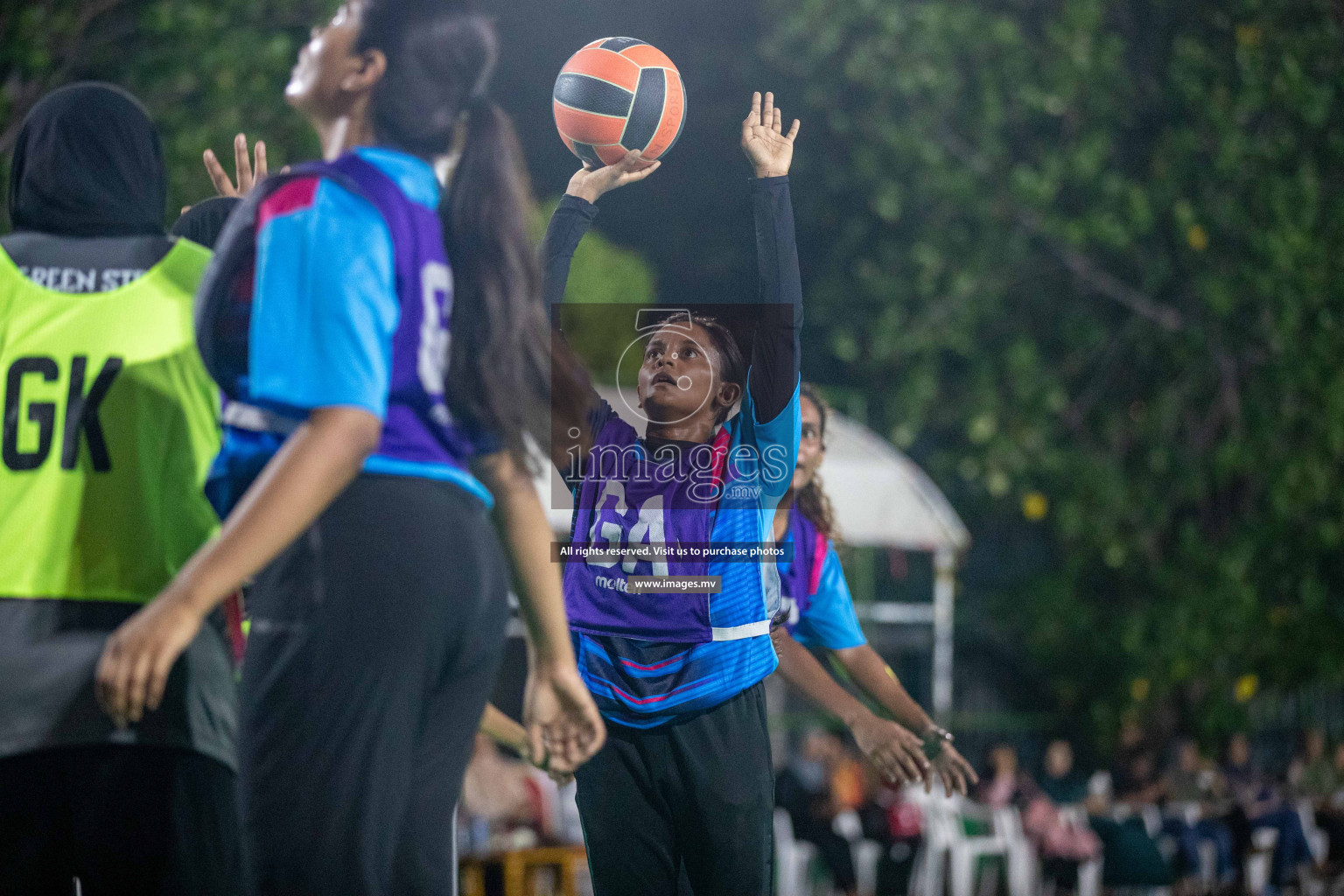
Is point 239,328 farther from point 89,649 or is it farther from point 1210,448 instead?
point 1210,448

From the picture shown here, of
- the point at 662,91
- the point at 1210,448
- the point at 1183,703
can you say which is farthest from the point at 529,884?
the point at 1210,448

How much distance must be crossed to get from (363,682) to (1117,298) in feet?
40.0

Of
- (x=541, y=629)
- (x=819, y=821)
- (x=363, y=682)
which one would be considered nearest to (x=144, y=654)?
(x=363, y=682)

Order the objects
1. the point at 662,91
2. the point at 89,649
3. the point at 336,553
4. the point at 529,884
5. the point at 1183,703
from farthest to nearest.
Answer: the point at 1183,703 < the point at 529,884 < the point at 662,91 < the point at 89,649 < the point at 336,553

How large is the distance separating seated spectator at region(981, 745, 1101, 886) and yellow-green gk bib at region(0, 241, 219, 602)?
8.70 metres

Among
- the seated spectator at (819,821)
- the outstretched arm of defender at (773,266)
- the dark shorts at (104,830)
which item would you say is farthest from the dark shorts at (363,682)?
the seated spectator at (819,821)

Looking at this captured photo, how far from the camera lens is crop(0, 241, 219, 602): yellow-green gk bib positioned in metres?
2.29

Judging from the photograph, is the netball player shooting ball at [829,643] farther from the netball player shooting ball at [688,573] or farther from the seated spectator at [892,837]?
the seated spectator at [892,837]

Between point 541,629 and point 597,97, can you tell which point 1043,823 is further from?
point 541,629

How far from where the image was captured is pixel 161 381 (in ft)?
7.73

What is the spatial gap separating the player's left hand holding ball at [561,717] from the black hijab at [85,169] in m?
1.10

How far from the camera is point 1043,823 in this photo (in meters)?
9.89

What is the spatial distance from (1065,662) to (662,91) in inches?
426

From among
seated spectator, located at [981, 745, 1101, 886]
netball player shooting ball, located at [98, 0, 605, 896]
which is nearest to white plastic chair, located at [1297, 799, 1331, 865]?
seated spectator, located at [981, 745, 1101, 886]
